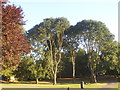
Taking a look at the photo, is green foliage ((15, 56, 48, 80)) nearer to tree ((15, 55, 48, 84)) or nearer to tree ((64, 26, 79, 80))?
tree ((15, 55, 48, 84))

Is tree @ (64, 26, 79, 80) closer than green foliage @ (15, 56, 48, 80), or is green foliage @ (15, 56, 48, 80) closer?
tree @ (64, 26, 79, 80)

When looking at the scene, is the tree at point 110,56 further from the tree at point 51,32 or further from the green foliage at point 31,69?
the green foliage at point 31,69

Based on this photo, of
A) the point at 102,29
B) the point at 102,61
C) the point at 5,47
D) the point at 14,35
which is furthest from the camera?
the point at 102,61

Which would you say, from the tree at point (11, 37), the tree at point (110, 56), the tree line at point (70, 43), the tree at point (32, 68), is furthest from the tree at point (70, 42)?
the tree at point (11, 37)

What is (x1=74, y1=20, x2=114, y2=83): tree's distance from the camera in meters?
35.4

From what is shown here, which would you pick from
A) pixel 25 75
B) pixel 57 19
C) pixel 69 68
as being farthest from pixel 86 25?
pixel 69 68

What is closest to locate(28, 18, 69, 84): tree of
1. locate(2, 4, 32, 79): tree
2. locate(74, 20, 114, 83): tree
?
locate(74, 20, 114, 83): tree

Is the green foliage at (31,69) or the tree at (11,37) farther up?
the tree at (11,37)

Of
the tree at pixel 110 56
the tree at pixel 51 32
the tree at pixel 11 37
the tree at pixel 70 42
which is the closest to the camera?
the tree at pixel 11 37

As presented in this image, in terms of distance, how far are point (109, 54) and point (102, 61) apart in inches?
87.5

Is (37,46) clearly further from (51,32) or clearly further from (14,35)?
(14,35)

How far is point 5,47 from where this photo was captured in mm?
10266

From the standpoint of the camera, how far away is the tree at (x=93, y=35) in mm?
35406

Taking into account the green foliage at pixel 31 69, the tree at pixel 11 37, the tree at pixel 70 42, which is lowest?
the green foliage at pixel 31 69
